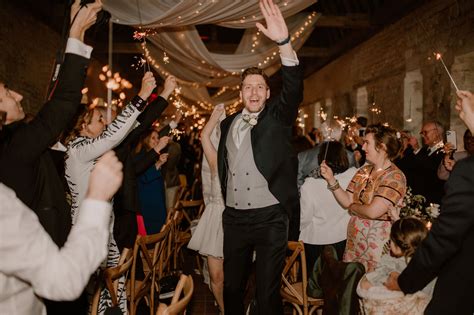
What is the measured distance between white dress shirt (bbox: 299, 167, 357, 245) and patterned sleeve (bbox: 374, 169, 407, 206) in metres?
0.77

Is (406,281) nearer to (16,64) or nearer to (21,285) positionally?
(21,285)

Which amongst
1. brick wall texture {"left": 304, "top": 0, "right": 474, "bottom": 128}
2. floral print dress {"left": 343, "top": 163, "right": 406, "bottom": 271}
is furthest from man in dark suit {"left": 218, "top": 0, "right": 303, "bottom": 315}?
brick wall texture {"left": 304, "top": 0, "right": 474, "bottom": 128}

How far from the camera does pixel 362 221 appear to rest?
2.78 meters

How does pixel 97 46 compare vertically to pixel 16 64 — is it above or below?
above

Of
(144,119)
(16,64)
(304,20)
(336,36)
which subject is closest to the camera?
(144,119)

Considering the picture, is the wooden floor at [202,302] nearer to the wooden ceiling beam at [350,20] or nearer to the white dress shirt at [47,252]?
the white dress shirt at [47,252]

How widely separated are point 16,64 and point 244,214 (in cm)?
626

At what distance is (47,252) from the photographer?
3.62 feet

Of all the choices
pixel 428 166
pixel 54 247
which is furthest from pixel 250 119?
pixel 428 166

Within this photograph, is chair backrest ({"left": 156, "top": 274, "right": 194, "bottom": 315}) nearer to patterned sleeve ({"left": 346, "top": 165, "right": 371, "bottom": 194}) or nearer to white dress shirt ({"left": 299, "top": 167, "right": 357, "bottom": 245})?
patterned sleeve ({"left": 346, "top": 165, "right": 371, "bottom": 194})

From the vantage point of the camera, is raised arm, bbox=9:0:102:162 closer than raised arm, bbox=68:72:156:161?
Yes

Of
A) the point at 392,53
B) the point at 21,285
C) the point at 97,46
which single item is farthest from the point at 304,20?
the point at 97,46

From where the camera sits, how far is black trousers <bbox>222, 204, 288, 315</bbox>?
8.78 feet

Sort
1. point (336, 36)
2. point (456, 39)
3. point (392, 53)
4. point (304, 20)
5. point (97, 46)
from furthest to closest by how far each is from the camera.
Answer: point (336, 36) < point (97, 46) < point (392, 53) < point (456, 39) < point (304, 20)
